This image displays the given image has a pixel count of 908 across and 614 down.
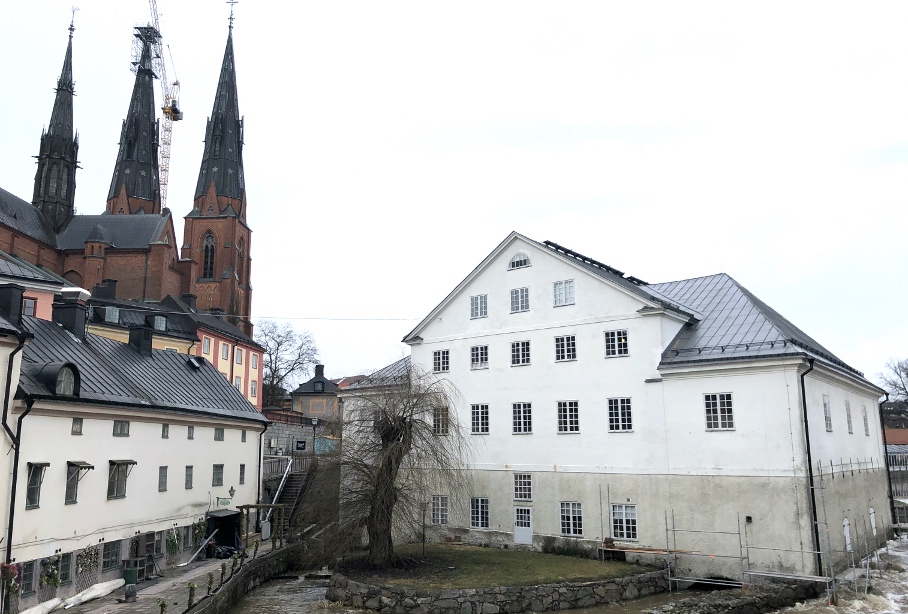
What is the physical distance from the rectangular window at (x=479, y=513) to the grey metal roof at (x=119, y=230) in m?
53.2

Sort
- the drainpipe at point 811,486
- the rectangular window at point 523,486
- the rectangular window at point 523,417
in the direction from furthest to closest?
the rectangular window at point 523,417 → the rectangular window at point 523,486 → the drainpipe at point 811,486

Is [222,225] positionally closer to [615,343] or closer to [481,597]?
[615,343]

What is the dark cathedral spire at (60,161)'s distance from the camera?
7612cm

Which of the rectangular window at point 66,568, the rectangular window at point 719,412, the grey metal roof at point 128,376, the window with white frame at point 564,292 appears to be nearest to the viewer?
the rectangular window at point 66,568

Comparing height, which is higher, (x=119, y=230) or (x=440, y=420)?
(x=119, y=230)

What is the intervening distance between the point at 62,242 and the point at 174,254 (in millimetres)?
10542

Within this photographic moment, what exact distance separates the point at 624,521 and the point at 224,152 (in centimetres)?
7209

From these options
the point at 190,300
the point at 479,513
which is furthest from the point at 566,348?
the point at 190,300

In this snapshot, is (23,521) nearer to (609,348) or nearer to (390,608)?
(390,608)

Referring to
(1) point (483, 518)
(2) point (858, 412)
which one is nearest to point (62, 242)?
(1) point (483, 518)

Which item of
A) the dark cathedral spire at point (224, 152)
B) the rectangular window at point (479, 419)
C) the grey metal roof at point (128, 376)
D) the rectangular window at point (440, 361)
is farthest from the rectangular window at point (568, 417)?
the dark cathedral spire at point (224, 152)

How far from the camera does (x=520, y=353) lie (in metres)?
30.5

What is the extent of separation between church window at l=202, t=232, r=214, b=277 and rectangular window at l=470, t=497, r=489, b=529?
58.1m

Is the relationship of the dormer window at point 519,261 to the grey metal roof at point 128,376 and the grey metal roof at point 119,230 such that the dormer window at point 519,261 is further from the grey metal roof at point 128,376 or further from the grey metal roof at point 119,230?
the grey metal roof at point 119,230
